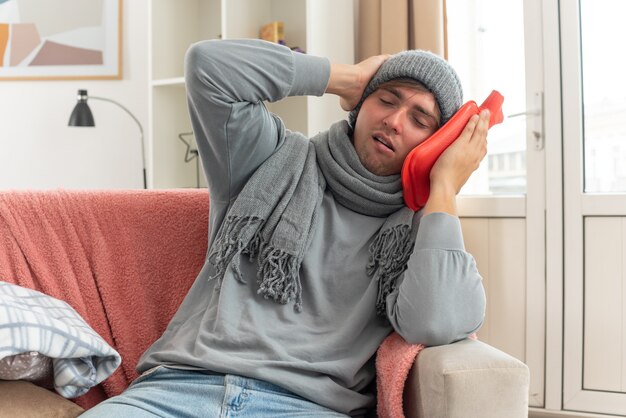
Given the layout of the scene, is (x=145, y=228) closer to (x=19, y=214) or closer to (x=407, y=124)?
(x=19, y=214)

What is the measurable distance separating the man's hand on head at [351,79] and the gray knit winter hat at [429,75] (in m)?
0.02

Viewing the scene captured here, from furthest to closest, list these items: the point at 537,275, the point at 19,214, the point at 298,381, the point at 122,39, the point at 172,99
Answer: the point at 122,39
the point at 172,99
the point at 537,275
the point at 19,214
the point at 298,381

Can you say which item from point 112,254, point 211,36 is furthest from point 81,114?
point 112,254

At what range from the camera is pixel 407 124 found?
1517 mm

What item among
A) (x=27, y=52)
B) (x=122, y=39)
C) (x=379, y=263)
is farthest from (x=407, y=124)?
(x=27, y=52)

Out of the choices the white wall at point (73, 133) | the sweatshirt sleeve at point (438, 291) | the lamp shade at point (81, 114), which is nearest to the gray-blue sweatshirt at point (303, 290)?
the sweatshirt sleeve at point (438, 291)

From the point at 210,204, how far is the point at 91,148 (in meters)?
1.97

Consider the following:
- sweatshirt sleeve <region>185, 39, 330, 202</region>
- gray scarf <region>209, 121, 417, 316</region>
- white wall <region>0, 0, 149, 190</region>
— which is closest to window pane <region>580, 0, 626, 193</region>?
gray scarf <region>209, 121, 417, 316</region>

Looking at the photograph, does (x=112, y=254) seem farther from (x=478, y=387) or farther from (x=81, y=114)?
(x=81, y=114)

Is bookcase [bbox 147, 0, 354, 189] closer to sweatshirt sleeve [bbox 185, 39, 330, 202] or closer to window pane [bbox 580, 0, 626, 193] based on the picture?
window pane [bbox 580, 0, 626, 193]

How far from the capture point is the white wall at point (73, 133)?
3307mm

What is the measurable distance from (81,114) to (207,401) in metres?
2.11

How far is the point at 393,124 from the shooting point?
58.9 inches

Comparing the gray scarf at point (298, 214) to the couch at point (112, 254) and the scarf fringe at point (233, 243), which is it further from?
the couch at point (112, 254)
